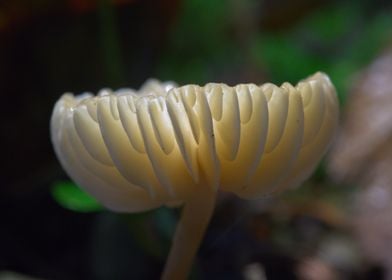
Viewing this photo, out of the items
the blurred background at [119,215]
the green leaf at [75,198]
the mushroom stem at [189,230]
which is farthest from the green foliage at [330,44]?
the mushroom stem at [189,230]

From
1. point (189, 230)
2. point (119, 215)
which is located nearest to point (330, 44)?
point (119, 215)

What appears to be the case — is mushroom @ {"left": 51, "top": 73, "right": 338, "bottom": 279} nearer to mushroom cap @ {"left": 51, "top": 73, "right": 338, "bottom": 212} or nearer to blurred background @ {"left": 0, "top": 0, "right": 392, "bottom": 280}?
mushroom cap @ {"left": 51, "top": 73, "right": 338, "bottom": 212}

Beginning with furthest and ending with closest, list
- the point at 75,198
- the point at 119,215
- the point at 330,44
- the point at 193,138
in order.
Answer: the point at 330,44 → the point at 119,215 → the point at 75,198 → the point at 193,138

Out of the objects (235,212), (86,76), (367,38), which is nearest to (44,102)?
(86,76)

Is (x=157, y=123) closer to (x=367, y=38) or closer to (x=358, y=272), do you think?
(x=358, y=272)

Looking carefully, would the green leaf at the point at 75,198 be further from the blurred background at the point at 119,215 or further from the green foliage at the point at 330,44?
the green foliage at the point at 330,44

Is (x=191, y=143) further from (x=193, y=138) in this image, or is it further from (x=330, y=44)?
(x=330, y=44)

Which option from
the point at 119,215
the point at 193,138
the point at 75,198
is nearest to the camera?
the point at 193,138
